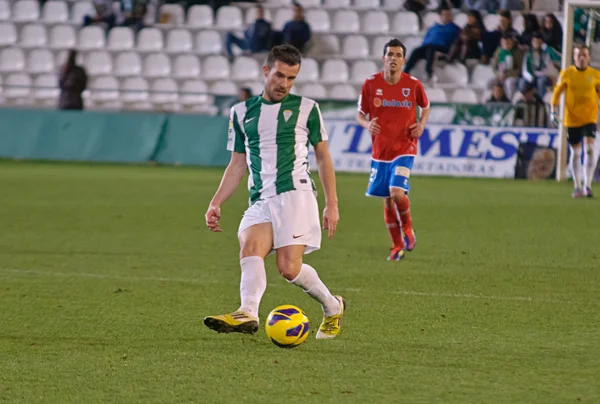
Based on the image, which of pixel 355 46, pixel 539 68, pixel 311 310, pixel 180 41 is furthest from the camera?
pixel 180 41

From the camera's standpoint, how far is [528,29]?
23438mm

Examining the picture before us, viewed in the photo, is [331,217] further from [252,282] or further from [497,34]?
[497,34]

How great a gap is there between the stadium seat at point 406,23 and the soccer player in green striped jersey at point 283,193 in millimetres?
19492

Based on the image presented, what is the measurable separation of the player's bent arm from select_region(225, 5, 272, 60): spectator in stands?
1798 centimetres

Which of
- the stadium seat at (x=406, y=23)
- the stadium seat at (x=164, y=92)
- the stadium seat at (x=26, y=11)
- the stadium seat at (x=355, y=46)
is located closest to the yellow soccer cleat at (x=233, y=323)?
the stadium seat at (x=164, y=92)

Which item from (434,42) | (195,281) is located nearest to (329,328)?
(195,281)

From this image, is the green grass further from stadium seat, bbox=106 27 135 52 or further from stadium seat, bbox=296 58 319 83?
stadium seat, bbox=106 27 135 52

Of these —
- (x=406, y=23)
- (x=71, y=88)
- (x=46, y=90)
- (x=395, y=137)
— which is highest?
(x=395, y=137)

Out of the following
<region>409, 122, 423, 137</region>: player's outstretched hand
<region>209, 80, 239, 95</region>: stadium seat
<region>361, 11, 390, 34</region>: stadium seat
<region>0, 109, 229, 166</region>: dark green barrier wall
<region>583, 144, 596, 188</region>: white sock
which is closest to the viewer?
<region>409, 122, 423, 137</region>: player's outstretched hand

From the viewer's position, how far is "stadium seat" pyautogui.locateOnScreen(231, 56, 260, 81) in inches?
989

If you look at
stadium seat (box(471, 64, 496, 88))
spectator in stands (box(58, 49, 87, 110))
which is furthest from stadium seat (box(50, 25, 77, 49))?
stadium seat (box(471, 64, 496, 88))

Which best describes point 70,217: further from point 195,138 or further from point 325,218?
point 195,138

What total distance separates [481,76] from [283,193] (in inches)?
739

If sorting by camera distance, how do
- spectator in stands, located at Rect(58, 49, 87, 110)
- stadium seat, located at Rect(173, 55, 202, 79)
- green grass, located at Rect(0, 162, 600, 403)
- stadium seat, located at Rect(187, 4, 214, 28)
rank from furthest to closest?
stadium seat, located at Rect(187, 4, 214, 28)
stadium seat, located at Rect(173, 55, 202, 79)
spectator in stands, located at Rect(58, 49, 87, 110)
green grass, located at Rect(0, 162, 600, 403)
